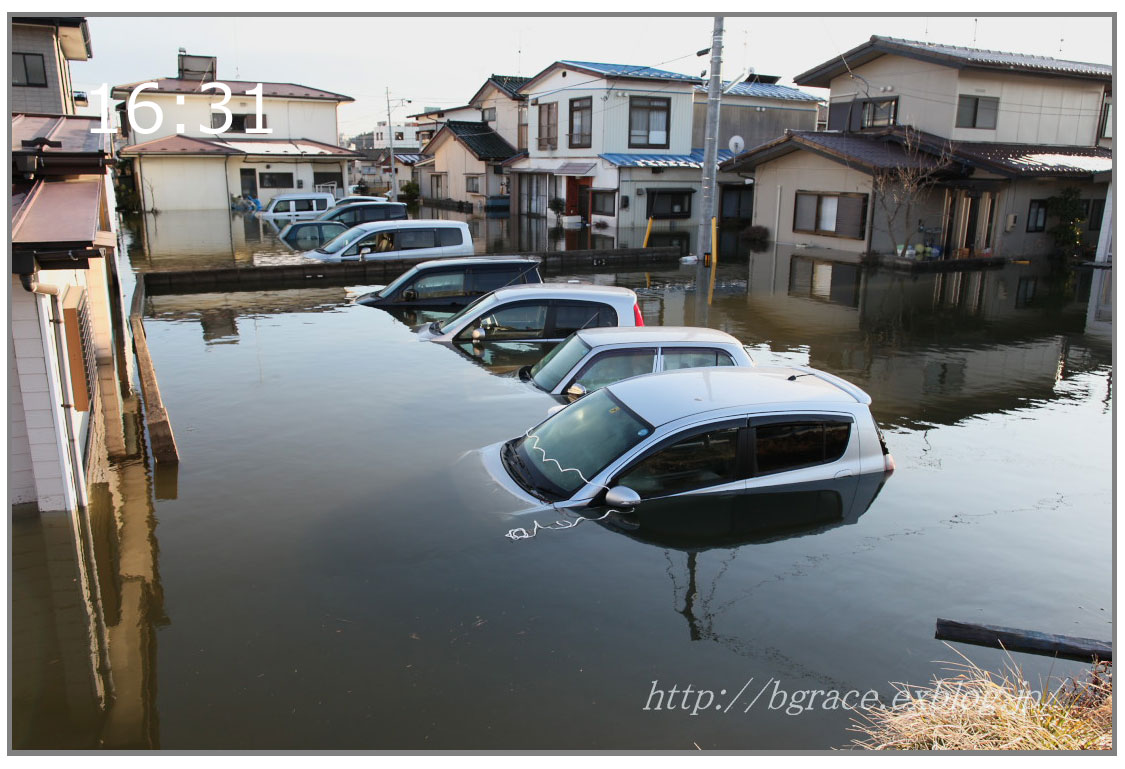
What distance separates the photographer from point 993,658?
18.2 ft

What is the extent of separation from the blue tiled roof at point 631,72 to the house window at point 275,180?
1804 cm

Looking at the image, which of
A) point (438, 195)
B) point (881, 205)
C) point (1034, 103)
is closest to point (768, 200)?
point (881, 205)

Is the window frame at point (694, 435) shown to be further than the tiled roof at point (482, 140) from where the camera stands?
No

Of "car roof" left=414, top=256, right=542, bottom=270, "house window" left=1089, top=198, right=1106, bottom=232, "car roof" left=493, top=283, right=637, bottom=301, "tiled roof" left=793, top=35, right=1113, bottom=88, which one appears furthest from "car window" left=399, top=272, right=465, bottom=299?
"house window" left=1089, top=198, right=1106, bottom=232

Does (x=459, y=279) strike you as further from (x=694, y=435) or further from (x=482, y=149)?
(x=482, y=149)

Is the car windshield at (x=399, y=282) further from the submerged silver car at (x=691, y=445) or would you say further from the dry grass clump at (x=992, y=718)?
the dry grass clump at (x=992, y=718)

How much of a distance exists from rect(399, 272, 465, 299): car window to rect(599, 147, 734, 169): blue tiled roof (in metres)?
22.7

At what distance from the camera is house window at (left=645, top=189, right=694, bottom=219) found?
39031 millimetres

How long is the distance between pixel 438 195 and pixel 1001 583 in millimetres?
51035

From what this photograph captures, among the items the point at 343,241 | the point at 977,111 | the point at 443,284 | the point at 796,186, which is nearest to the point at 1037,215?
the point at 977,111

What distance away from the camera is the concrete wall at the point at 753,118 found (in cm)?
4250

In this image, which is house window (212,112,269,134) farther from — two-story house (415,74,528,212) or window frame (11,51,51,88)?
window frame (11,51,51,88)

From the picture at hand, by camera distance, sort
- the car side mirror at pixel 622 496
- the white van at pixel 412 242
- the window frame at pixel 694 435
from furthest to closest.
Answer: the white van at pixel 412 242 → the window frame at pixel 694 435 → the car side mirror at pixel 622 496

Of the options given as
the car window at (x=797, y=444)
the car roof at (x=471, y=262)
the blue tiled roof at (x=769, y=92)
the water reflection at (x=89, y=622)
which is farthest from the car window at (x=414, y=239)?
the blue tiled roof at (x=769, y=92)
